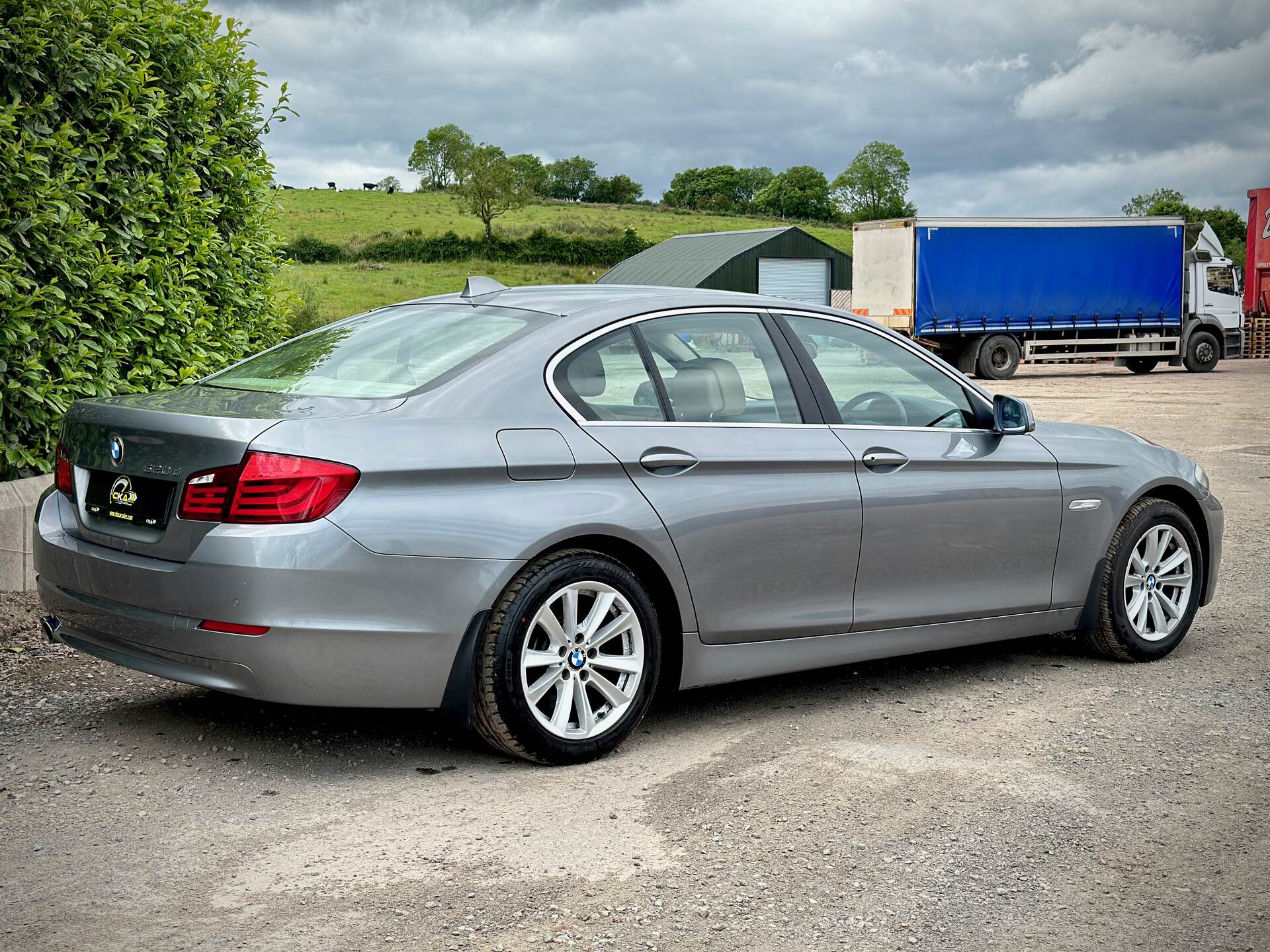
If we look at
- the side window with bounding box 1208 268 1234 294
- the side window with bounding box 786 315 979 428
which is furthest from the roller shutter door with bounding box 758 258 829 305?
the side window with bounding box 786 315 979 428

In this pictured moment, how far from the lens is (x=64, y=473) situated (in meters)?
4.66

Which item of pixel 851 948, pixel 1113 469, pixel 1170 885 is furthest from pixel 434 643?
pixel 1113 469

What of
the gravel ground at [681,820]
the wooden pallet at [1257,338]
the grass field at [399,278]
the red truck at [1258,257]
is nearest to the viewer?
the gravel ground at [681,820]

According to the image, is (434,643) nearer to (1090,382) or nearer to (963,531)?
(963,531)

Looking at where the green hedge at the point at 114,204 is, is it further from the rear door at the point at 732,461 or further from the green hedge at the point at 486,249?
the green hedge at the point at 486,249

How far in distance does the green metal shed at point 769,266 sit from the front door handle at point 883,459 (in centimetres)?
5942

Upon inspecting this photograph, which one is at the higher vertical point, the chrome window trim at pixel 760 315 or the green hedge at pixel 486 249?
the green hedge at pixel 486 249

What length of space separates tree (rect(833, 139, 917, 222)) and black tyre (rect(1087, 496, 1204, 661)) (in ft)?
468

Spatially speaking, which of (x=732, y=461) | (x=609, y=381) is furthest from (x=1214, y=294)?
(x=609, y=381)

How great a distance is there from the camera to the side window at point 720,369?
484cm

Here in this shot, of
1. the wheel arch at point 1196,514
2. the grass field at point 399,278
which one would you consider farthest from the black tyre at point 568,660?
the grass field at point 399,278

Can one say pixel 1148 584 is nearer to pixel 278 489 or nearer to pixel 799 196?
pixel 278 489

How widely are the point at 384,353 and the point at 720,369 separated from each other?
3.97ft

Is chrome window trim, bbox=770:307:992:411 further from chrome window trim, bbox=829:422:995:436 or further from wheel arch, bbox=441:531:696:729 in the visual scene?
wheel arch, bbox=441:531:696:729
